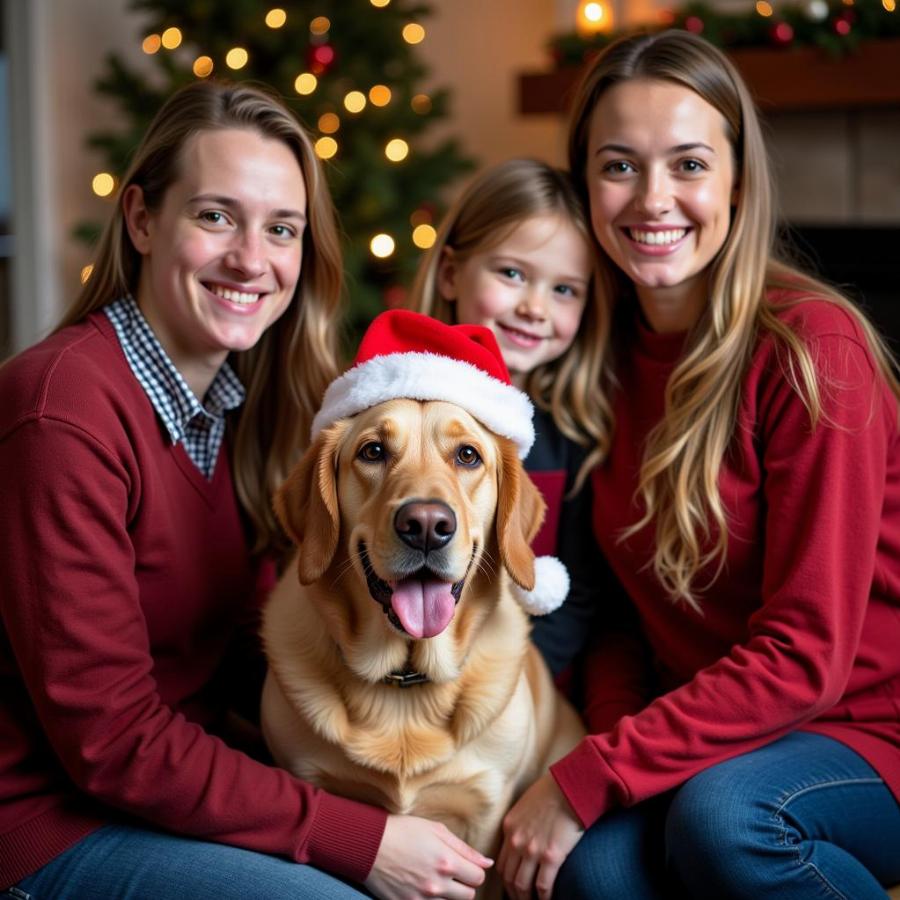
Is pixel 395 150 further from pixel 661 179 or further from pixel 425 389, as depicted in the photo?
pixel 425 389

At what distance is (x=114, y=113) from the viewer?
5426mm

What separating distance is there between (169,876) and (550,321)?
4.22 ft

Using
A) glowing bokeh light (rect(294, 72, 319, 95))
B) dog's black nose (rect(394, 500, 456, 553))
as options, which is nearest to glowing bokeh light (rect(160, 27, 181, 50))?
glowing bokeh light (rect(294, 72, 319, 95))

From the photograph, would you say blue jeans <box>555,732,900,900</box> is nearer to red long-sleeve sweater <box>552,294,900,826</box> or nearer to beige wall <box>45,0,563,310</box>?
red long-sleeve sweater <box>552,294,900,826</box>

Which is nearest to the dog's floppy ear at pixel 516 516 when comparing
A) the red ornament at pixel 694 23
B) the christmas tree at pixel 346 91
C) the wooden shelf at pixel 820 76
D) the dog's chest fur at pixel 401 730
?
the dog's chest fur at pixel 401 730

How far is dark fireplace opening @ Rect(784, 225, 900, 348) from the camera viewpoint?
344 cm

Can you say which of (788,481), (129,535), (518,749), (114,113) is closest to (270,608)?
(129,535)

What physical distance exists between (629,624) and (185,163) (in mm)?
1315

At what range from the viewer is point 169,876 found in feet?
5.44

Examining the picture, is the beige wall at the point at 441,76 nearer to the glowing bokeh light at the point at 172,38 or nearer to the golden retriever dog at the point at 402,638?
the glowing bokeh light at the point at 172,38

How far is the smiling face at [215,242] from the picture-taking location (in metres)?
1.97

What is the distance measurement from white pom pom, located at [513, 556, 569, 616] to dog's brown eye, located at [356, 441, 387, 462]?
0.39m

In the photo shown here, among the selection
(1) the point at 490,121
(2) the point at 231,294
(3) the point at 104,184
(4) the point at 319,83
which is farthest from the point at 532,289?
(1) the point at 490,121

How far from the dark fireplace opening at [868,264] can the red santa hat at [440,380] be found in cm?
178
